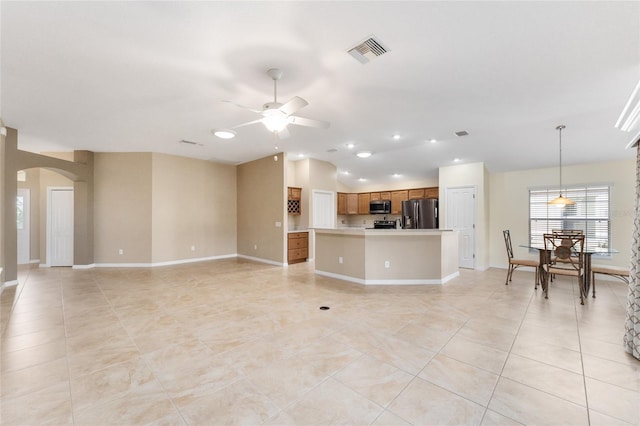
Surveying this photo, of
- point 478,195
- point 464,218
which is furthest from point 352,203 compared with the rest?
point 478,195

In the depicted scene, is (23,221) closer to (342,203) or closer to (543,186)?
(342,203)

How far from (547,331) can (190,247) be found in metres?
7.63

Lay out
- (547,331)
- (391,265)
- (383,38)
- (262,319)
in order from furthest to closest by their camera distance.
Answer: (391,265) → (262,319) → (547,331) → (383,38)

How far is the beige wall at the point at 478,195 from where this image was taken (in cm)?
636

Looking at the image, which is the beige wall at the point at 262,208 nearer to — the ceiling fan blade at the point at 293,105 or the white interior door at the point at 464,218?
the ceiling fan blade at the point at 293,105

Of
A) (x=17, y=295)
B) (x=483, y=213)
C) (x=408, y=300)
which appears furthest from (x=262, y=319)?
(x=483, y=213)

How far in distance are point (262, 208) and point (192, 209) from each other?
2.01 m

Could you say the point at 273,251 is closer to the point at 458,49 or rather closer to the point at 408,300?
the point at 408,300

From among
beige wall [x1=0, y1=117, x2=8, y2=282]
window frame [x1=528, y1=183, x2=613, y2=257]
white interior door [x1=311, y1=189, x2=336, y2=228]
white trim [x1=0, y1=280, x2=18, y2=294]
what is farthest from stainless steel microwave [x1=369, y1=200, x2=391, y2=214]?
white trim [x1=0, y1=280, x2=18, y2=294]

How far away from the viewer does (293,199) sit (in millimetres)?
7367

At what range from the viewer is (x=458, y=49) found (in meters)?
2.46

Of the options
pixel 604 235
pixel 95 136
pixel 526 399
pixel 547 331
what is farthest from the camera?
pixel 604 235

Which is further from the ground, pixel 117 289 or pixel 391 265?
pixel 391 265

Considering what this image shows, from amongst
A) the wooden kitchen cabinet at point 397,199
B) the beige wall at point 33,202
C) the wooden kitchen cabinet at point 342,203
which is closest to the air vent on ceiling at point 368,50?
the wooden kitchen cabinet at point 397,199
